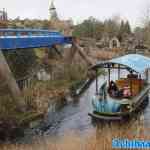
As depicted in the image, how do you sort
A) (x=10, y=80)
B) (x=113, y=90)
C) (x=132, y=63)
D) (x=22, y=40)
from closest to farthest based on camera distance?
(x=10, y=80) < (x=113, y=90) < (x=132, y=63) < (x=22, y=40)

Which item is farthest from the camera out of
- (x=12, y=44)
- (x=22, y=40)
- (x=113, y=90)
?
(x=22, y=40)

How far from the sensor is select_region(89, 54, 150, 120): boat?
1342 centimetres

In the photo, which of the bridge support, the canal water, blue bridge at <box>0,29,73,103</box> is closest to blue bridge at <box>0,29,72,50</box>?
blue bridge at <box>0,29,73,103</box>

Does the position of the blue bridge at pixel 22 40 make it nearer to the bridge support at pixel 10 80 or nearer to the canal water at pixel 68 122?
the bridge support at pixel 10 80

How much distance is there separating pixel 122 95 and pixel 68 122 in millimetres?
3136

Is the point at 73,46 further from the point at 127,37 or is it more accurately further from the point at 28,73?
the point at 127,37

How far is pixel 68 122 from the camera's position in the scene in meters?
14.3

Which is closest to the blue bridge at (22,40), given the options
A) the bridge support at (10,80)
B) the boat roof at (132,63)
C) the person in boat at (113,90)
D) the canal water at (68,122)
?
the bridge support at (10,80)

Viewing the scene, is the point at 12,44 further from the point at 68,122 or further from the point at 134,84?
the point at 134,84

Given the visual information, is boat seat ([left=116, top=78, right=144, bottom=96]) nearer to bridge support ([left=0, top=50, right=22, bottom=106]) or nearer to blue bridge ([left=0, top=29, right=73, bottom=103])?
blue bridge ([left=0, top=29, right=73, bottom=103])

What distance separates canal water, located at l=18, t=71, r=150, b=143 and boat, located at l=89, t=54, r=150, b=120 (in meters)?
0.67

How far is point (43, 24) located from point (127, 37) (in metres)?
22.7

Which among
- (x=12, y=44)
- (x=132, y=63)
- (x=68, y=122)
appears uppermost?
(x=12, y=44)

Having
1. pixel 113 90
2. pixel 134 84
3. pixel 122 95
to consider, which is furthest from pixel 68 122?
pixel 134 84
